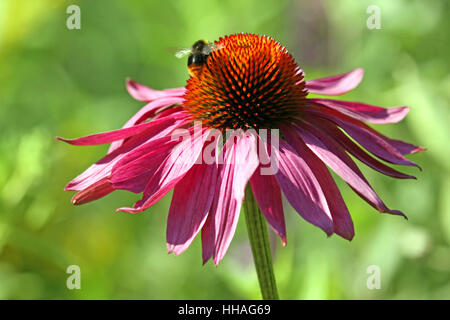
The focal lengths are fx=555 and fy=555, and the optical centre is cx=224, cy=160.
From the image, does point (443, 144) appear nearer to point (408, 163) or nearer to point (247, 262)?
point (408, 163)

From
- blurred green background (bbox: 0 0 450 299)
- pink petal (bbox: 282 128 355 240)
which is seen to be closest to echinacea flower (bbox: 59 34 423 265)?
pink petal (bbox: 282 128 355 240)

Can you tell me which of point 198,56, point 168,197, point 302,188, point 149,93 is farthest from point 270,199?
point 168,197

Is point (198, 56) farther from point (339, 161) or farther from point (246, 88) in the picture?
point (339, 161)

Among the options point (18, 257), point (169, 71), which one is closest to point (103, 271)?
point (18, 257)

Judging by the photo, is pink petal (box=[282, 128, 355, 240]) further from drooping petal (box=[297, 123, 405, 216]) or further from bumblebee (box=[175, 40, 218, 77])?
bumblebee (box=[175, 40, 218, 77])

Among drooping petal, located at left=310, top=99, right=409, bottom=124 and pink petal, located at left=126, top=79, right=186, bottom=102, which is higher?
pink petal, located at left=126, top=79, right=186, bottom=102
